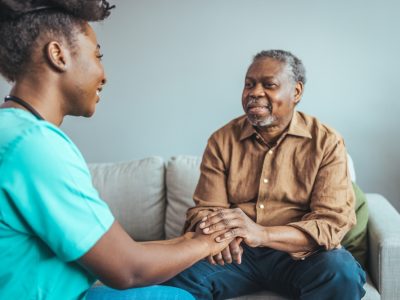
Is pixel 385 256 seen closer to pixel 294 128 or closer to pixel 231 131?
pixel 294 128

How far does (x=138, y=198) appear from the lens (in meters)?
2.51

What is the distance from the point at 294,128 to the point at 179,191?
72cm

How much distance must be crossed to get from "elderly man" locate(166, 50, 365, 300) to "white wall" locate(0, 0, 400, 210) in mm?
654

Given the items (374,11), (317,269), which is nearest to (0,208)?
(317,269)

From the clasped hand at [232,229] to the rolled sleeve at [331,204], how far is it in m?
0.18

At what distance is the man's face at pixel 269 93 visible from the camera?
6.70 feet

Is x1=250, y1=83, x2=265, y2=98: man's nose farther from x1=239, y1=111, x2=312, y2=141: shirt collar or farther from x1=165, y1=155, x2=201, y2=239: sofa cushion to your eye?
x1=165, y1=155, x2=201, y2=239: sofa cushion

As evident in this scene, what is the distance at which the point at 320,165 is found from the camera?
1979 mm

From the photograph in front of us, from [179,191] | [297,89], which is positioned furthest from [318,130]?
[179,191]

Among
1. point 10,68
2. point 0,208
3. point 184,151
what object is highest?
point 10,68

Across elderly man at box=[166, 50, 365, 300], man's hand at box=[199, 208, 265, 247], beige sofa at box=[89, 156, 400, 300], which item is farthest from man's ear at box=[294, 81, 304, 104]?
man's hand at box=[199, 208, 265, 247]

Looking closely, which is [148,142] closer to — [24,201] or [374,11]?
[374,11]

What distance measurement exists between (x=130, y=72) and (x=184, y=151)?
551 millimetres

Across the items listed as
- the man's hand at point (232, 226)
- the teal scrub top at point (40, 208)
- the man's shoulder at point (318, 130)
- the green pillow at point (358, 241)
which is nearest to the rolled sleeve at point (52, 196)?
the teal scrub top at point (40, 208)
